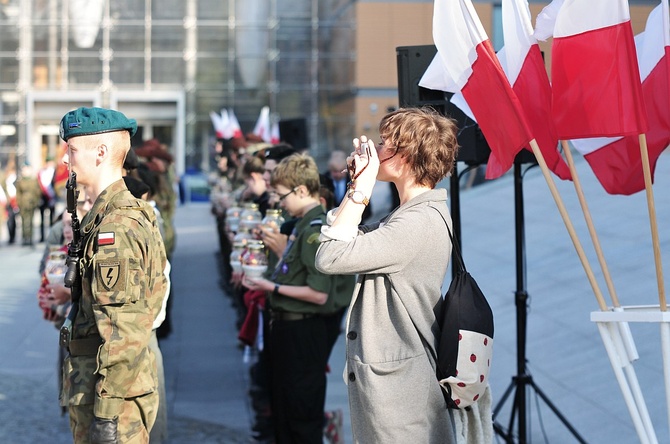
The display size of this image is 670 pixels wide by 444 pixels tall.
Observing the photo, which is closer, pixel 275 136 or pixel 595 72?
pixel 595 72

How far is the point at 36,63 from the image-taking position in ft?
126

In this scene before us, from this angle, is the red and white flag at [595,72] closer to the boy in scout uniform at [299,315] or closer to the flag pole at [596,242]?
the flag pole at [596,242]

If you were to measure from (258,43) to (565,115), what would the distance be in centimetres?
3567

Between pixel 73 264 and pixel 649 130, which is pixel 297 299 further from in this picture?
pixel 73 264

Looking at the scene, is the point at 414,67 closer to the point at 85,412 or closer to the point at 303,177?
the point at 303,177

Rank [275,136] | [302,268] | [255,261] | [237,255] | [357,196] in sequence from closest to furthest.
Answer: [357,196]
[302,268]
[255,261]
[237,255]
[275,136]

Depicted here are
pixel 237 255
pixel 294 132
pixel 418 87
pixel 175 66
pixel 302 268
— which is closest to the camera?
pixel 418 87

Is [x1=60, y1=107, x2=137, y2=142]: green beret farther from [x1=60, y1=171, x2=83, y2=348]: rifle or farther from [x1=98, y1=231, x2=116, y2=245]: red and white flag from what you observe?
[x1=98, y1=231, x2=116, y2=245]: red and white flag

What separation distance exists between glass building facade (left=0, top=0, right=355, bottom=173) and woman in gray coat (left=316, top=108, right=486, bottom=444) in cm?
3426

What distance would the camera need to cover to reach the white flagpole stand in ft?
12.6

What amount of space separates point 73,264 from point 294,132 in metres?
7.89

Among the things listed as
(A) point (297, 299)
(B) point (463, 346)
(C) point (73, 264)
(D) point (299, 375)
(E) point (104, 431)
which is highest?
(C) point (73, 264)

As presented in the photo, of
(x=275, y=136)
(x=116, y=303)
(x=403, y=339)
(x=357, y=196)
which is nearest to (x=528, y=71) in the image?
(x=357, y=196)

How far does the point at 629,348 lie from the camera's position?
13.2 ft
